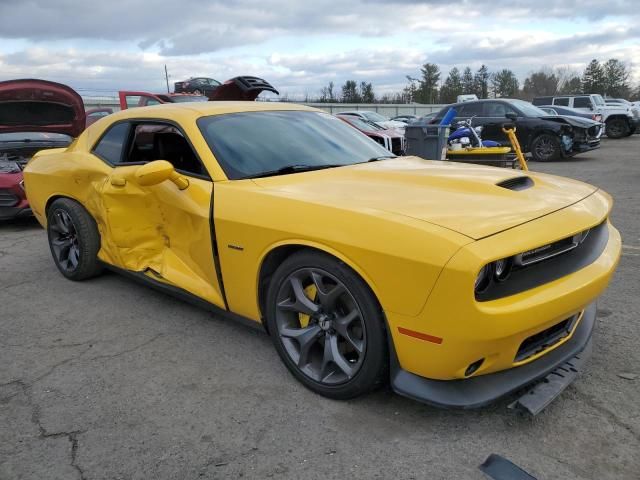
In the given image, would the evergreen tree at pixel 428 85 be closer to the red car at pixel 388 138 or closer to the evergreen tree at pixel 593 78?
Answer: the evergreen tree at pixel 593 78

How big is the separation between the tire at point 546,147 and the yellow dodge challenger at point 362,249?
10353 mm

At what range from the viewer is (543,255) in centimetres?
214

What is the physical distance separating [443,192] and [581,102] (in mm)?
22376

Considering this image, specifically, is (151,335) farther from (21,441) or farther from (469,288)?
(469,288)

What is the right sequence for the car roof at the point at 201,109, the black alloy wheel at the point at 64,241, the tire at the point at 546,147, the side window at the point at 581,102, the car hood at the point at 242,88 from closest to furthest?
the car roof at the point at 201,109, the black alloy wheel at the point at 64,241, the car hood at the point at 242,88, the tire at the point at 546,147, the side window at the point at 581,102

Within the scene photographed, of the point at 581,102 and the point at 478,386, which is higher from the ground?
the point at 581,102

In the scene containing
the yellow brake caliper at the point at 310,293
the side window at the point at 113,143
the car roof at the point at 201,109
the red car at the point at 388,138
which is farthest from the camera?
the red car at the point at 388,138

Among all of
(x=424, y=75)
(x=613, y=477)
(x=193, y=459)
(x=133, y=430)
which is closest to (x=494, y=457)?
(x=613, y=477)

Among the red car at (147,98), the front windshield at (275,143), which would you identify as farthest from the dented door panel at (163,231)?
the red car at (147,98)

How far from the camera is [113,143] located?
3838 mm

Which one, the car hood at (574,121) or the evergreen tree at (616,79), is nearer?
the car hood at (574,121)

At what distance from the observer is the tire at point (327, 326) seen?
7.18 ft

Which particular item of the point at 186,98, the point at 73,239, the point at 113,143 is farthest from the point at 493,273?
the point at 186,98

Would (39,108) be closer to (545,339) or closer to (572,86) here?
(545,339)
